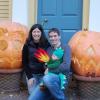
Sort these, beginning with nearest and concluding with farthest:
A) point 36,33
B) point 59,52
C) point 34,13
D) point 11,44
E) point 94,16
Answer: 1. point 59,52
2. point 36,33
3. point 11,44
4. point 94,16
5. point 34,13

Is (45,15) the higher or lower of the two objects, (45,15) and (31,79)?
the higher

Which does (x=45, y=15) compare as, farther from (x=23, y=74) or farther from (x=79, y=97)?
(x=79, y=97)

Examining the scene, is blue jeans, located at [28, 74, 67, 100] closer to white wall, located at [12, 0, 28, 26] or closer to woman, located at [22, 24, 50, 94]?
woman, located at [22, 24, 50, 94]

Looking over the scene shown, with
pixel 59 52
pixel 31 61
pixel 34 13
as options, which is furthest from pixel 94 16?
pixel 59 52

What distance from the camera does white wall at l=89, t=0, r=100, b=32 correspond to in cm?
820

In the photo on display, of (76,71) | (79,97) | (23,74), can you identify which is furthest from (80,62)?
(23,74)

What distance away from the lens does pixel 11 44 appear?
24.2 ft

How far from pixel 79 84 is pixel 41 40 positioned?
1.07 meters

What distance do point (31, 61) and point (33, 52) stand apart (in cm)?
15

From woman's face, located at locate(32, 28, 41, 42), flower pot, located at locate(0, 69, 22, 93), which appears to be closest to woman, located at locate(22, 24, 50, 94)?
woman's face, located at locate(32, 28, 41, 42)

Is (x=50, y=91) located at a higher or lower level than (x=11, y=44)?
lower

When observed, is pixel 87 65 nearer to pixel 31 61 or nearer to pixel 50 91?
pixel 31 61

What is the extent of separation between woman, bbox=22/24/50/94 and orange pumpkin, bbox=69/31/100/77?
61 centimetres

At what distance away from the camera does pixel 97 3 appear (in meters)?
8.22
